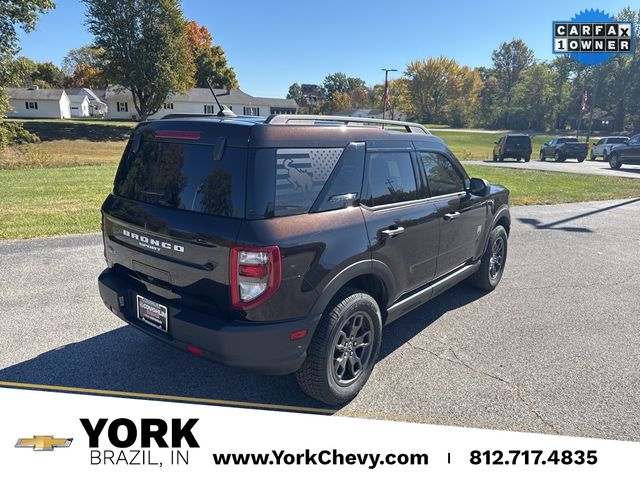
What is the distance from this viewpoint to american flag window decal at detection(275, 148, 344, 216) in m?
2.58

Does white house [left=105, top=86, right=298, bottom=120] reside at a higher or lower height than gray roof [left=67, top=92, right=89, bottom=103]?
lower

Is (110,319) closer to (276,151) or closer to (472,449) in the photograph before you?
(276,151)

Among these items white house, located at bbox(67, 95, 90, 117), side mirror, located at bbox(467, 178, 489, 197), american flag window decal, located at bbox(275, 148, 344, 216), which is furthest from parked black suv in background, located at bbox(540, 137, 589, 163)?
white house, located at bbox(67, 95, 90, 117)

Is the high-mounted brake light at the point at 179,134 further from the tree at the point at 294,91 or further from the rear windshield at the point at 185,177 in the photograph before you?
the tree at the point at 294,91

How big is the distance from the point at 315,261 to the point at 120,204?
1617 millimetres

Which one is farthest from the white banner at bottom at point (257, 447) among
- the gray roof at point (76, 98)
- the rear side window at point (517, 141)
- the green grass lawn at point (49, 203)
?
the gray roof at point (76, 98)

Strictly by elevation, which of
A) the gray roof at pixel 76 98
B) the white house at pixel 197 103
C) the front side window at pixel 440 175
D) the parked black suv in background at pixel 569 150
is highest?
the gray roof at pixel 76 98

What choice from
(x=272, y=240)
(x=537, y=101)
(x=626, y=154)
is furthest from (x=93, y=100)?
(x=272, y=240)

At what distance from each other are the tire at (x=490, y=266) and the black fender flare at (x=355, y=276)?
2.14 meters

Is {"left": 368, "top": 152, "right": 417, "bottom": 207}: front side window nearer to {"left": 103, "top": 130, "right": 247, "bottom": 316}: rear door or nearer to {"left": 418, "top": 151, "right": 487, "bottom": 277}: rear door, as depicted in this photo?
{"left": 418, "top": 151, "right": 487, "bottom": 277}: rear door

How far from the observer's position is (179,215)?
2.71 metres

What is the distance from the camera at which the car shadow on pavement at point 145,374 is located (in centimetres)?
312

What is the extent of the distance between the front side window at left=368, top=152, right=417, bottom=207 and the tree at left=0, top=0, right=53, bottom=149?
21.9m

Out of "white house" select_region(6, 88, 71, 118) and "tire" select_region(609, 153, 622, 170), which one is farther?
"white house" select_region(6, 88, 71, 118)
